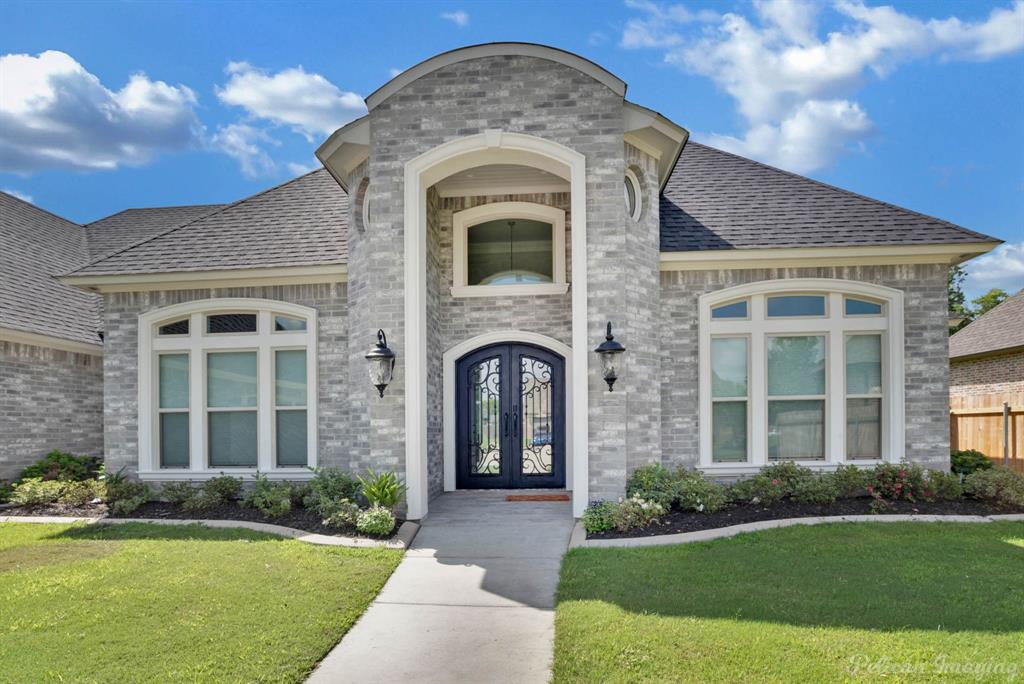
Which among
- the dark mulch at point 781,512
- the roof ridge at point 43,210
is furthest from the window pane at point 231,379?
the roof ridge at point 43,210

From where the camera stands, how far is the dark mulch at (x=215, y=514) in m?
8.02

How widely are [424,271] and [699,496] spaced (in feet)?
15.3

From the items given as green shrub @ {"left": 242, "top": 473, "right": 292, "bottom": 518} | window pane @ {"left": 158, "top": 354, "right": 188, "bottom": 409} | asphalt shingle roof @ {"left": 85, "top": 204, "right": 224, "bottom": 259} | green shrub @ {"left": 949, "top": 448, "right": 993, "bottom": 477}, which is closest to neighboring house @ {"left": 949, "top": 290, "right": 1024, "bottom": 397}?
green shrub @ {"left": 949, "top": 448, "right": 993, "bottom": 477}

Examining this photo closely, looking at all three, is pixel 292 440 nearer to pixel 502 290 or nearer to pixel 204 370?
pixel 204 370

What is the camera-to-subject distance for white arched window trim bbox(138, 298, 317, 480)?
10.2 m

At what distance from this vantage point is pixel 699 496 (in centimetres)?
836

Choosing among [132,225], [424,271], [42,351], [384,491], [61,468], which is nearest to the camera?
[384,491]

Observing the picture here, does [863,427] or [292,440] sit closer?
[863,427]

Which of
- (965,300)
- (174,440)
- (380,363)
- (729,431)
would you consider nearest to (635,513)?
(729,431)

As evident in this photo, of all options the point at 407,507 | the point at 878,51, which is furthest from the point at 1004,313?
the point at 407,507

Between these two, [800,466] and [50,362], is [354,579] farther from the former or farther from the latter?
[50,362]

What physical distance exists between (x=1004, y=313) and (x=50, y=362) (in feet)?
73.0

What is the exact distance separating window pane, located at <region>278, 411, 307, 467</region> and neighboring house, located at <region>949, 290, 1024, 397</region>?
49.6 ft

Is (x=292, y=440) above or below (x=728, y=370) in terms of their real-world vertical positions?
below
